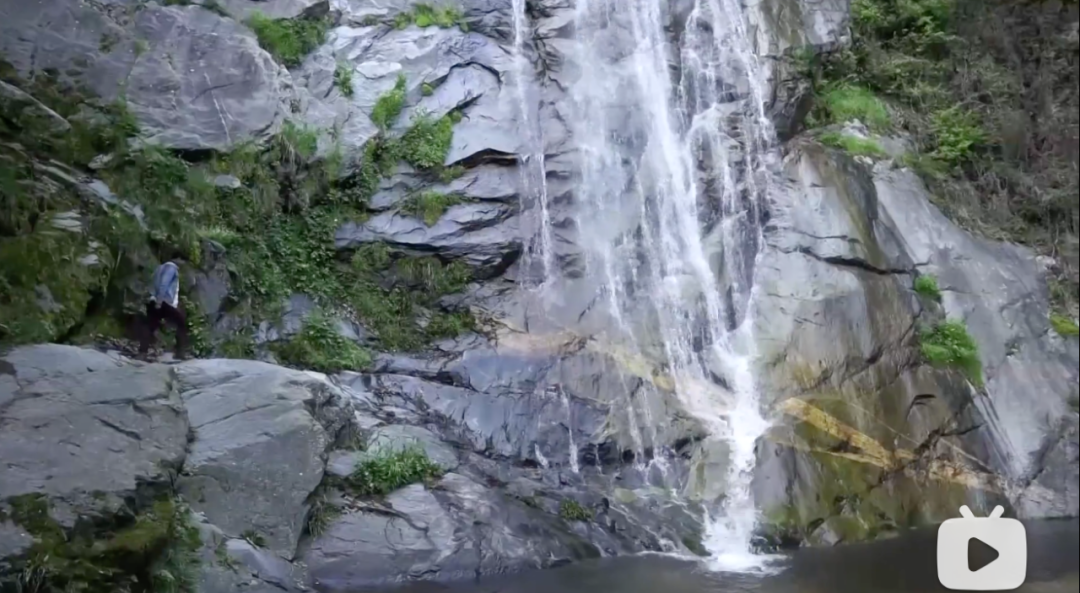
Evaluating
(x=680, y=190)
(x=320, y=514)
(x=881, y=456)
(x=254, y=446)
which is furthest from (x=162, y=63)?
(x=881, y=456)

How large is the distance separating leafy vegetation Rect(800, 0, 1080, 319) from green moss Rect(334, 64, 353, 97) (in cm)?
722

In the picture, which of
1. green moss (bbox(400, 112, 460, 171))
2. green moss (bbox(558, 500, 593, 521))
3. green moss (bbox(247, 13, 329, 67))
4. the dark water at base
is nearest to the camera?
the dark water at base

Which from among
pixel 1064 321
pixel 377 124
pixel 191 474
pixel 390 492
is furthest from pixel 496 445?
pixel 1064 321

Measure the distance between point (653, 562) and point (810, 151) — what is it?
7234 mm

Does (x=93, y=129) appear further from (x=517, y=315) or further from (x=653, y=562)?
(x=653, y=562)

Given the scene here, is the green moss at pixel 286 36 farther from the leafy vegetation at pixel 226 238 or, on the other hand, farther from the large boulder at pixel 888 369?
the large boulder at pixel 888 369

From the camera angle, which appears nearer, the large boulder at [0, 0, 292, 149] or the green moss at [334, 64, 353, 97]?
the large boulder at [0, 0, 292, 149]

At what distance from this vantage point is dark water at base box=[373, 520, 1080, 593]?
24.0 ft

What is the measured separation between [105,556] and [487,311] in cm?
655

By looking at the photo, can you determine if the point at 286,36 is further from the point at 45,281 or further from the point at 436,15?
the point at 45,281

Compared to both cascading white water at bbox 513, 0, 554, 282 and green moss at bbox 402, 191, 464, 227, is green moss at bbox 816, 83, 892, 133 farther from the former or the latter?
green moss at bbox 402, 191, 464, 227

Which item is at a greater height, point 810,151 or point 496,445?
point 810,151

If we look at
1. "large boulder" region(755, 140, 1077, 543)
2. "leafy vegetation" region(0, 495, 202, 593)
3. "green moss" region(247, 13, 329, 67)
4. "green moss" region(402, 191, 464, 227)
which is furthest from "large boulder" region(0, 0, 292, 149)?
"large boulder" region(755, 140, 1077, 543)

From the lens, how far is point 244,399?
8.38 m
